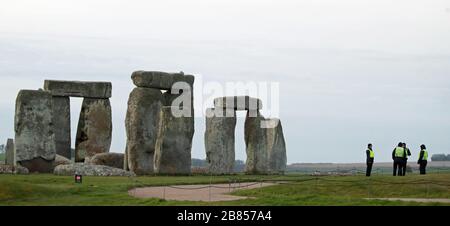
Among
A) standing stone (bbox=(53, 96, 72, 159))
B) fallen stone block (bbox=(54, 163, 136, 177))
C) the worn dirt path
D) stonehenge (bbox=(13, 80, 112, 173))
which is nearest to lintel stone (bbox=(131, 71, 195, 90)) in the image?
fallen stone block (bbox=(54, 163, 136, 177))

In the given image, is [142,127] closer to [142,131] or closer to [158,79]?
[142,131]

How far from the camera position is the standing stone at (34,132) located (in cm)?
3262

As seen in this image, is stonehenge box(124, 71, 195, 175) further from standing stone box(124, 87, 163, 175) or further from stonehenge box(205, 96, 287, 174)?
stonehenge box(205, 96, 287, 174)

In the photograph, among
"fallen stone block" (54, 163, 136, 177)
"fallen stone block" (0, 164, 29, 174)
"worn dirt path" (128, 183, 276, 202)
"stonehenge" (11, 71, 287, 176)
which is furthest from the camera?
"stonehenge" (11, 71, 287, 176)

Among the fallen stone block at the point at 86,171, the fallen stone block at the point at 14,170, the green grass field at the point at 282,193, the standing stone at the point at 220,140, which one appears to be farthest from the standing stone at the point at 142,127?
the green grass field at the point at 282,193

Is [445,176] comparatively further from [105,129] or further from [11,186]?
[105,129]

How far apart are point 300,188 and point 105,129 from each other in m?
19.2

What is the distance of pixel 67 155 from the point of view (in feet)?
134

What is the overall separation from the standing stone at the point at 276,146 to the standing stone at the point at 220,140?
6.98 feet

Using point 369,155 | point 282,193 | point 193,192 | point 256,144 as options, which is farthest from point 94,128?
point 282,193

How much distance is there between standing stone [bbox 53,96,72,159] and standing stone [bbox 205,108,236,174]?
6.48m

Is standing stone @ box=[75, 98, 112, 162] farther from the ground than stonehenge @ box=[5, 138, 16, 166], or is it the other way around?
standing stone @ box=[75, 98, 112, 162]

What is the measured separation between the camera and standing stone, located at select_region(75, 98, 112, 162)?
4094 cm

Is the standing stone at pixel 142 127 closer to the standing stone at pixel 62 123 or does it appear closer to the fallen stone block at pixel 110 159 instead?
the fallen stone block at pixel 110 159
